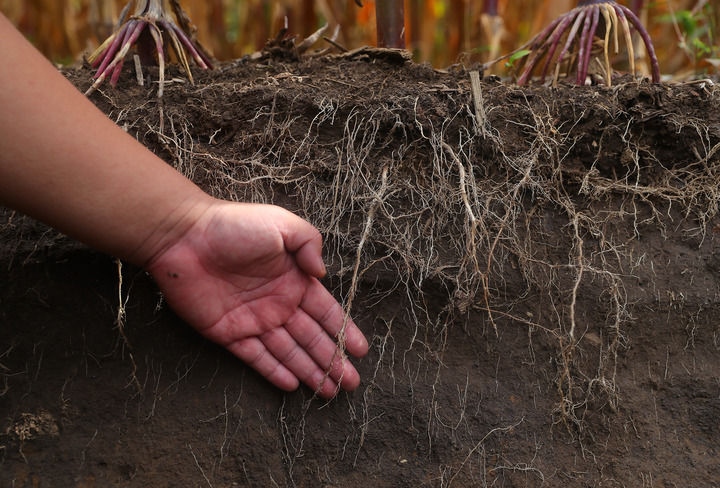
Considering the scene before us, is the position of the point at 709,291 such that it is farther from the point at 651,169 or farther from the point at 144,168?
the point at 144,168

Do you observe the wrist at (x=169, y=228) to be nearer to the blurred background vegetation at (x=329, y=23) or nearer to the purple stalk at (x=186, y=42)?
the purple stalk at (x=186, y=42)

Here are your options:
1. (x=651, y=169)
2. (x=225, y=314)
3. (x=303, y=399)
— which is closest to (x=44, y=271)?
(x=225, y=314)

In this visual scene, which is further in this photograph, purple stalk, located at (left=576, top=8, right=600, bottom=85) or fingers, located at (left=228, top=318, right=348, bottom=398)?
purple stalk, located at (left=576, top=8, right=600, bottom=85)

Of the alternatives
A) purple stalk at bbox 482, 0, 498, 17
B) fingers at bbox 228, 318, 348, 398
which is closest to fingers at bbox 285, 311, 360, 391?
fingers at bbox 228, 318, 348, 398

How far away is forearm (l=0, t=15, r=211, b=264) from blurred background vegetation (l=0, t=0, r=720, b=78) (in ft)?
6.33

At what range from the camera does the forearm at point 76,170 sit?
3.39 feet

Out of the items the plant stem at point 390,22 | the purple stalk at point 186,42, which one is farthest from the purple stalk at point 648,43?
the purple stalk at point 186,42

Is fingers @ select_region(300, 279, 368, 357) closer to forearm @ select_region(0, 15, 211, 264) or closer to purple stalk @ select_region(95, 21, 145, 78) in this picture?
forearm @ select_region(0, 15, 211, 264)

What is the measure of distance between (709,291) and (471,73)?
31.0 inches

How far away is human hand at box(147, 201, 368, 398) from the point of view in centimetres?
122

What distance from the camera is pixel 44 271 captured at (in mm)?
1396

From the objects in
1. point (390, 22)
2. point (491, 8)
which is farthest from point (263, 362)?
point (491, 8)

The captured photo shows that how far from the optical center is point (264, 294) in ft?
4.28

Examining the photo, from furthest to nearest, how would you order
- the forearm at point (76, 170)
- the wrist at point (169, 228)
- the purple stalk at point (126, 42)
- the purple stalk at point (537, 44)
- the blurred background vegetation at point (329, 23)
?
1. the blurred background vegetation at point (329, 23)
2. the purple stalk at point (537, 44)
3. the purple stalk at point (126, 42)
4. the wrist at point (169, 228)
5. the forearm at point (76, 170)
